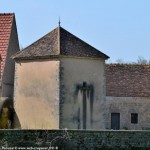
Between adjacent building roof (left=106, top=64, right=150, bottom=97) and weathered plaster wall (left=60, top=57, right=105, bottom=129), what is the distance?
34.6ft

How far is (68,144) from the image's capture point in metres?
17.1

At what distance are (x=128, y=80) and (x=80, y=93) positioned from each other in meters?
13.4

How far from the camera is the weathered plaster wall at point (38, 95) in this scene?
2350cm

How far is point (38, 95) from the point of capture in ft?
78.3

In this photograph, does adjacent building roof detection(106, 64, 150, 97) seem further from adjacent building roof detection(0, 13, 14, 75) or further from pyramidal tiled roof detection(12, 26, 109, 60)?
pyramidal tiled roof detection(12, 26, 109, 60)

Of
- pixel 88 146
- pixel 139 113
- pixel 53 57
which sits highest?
pixel 53 57

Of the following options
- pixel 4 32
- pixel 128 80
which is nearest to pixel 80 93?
pixel 4 32

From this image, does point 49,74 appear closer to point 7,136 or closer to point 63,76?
point 63,76

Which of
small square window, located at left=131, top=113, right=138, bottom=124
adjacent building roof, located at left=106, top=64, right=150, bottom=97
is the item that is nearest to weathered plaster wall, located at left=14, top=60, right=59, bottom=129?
adjacent building roof, located at left=106, top=64, right=150, bottom=97

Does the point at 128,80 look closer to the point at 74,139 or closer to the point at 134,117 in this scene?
the point at 134,117

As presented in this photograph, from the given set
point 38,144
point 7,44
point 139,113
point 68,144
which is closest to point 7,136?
point 38,144

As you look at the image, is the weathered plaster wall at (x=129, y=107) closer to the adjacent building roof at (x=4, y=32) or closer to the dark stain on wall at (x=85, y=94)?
the adjacent building roof at (x=4, y=32)

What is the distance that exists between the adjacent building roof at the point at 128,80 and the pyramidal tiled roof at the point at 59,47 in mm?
10515

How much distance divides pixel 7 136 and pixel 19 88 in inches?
326
